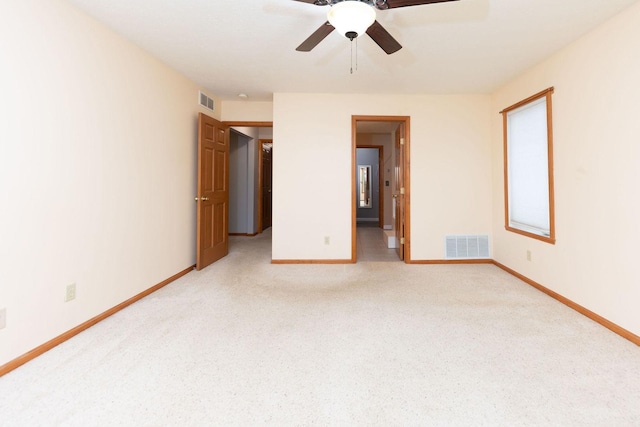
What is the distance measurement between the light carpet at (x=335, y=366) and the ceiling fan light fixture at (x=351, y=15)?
6.14 feet

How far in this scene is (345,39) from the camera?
97.0 inches

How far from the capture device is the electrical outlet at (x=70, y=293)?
1973 mm

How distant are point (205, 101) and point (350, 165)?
207 centimetres

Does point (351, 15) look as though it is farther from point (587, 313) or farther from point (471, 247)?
point (471, 247)

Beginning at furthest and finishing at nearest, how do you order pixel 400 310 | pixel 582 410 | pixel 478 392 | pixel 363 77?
pixel 363 77
pixel 400 310
pixel 478 392
pixel 582 410

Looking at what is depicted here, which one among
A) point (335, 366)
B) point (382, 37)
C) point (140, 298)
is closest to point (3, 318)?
point (140, 298)

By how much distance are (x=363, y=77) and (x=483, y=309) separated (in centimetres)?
266

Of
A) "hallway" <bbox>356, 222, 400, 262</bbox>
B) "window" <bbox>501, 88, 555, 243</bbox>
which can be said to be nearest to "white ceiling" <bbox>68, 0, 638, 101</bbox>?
"window" <bbox>501, 88, 555, 243</bbox>

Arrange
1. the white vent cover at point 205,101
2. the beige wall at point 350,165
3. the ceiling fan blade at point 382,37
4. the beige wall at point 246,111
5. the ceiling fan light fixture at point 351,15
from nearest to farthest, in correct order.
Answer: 1. the ceiling fan light fixture at point 351,15
2. the ceiling fan blade at point 382,37
3. the white vent cover at point 205,101
4. the beige wall at point 350,165
5. the beige wall at point 246,111

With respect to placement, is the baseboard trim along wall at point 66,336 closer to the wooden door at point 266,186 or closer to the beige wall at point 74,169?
the beige wall at point 74,169

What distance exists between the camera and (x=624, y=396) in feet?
4.56

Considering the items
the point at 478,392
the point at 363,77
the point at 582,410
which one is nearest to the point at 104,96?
the point at 363,77

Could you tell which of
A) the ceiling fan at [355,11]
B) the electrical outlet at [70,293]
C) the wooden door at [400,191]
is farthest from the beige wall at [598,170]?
the electrical outlet at [70,293]

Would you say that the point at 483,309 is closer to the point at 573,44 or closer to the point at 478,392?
the point at 478,392
